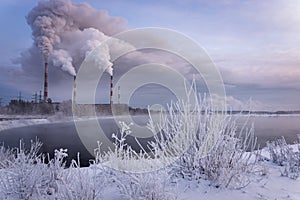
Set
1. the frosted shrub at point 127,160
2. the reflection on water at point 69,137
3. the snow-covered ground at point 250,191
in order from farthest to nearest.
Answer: the reflection on water at point 69,137 → the frosted shrub at point 127,160 → the snow-covered ground at point 250,191

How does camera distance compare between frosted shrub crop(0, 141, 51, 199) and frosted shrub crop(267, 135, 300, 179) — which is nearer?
frosted shrub crop(0, 141, 51, 199)

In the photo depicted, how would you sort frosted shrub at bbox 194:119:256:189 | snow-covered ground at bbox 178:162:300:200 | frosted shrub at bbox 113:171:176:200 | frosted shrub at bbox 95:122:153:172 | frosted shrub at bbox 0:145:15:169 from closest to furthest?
frosted shrub at bbox 113:171:176:200 → snow-covered ground at bbox 178:162:300:200 → frosted shrub at bbox 194:119:256:189 → frosted shrub at bbox 95:122:153:172 → frosted shrub at bbox 0:145:15:169

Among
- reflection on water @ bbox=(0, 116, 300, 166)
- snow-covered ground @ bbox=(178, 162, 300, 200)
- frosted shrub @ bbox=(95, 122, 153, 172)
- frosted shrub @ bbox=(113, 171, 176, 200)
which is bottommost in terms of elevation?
reflection on water @ bbox=(0, 116, 300, 166)

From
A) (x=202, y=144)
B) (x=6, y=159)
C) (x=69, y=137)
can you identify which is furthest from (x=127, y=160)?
(x=69, y=137)

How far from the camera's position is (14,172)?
4.38 meters

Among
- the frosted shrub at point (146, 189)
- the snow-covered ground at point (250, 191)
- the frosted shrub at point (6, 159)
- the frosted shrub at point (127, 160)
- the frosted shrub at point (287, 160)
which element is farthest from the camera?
the frosted shrub at point (287, 160)

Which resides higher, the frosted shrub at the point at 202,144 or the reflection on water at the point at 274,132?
the frosted shrub at the point at 202,144

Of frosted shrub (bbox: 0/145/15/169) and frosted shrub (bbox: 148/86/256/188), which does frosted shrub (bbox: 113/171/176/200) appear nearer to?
frosted shrub (bbox: 148/86/256/188)

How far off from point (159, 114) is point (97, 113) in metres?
61.8

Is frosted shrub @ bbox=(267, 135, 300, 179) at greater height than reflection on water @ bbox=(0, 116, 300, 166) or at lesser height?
greater

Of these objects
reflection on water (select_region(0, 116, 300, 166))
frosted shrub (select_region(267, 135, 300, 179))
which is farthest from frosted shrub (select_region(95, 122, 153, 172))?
reflection on water (select_region(0, 116, 300, 166))

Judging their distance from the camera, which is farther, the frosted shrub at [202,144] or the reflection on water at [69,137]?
the reflection on water at [69,137]

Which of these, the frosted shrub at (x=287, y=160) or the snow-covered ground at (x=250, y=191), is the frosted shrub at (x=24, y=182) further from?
the frosted shrub at (x=287, y=160)

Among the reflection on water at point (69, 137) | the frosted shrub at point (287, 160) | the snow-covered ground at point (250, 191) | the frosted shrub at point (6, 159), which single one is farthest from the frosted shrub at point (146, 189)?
the reflection on water at point (69, 137)
